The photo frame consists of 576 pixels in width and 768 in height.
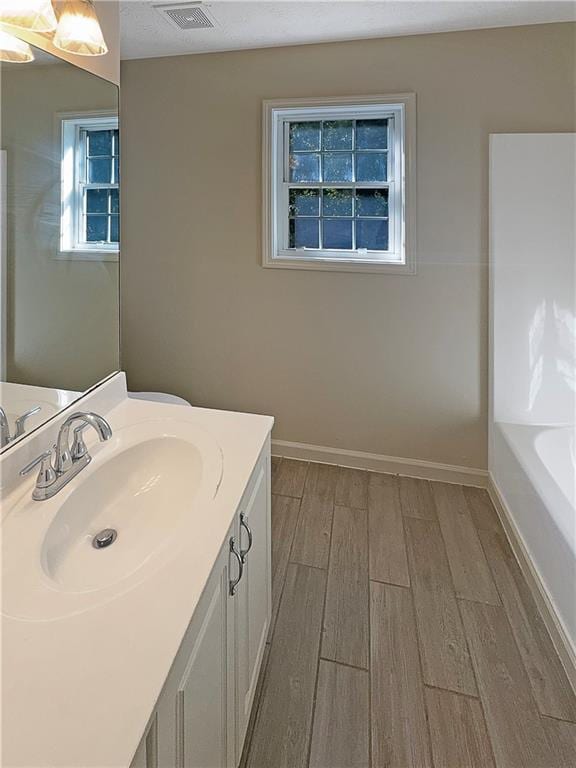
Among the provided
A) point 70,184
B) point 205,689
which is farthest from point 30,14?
point 205,689

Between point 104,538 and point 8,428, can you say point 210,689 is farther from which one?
point 8,428

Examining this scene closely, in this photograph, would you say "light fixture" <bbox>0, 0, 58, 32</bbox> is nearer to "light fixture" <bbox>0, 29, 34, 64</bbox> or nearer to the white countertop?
"light fixture" <bbox>0, 29, 34, 64</bbox>

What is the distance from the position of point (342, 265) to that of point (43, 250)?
73.7 inches

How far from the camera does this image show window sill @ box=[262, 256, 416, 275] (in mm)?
2725

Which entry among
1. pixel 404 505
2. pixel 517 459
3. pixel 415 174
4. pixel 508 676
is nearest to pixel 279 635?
pixel 508 676

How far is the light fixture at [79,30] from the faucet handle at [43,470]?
3.88ft

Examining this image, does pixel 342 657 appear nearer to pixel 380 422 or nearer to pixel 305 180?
pixel 380 422

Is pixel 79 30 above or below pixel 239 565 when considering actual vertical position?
above

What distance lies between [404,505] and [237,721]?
1645 millimetres

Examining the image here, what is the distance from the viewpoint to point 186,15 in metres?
2.39

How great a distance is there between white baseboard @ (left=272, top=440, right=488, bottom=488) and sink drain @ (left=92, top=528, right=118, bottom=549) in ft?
6.66

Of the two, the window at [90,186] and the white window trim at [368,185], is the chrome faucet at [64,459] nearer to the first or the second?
the window at [90,186]

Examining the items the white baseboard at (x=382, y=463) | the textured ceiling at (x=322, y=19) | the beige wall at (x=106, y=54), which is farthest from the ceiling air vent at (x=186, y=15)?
the white baseboard at (x=382, y=463)

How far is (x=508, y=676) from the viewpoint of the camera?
154 centimetres
